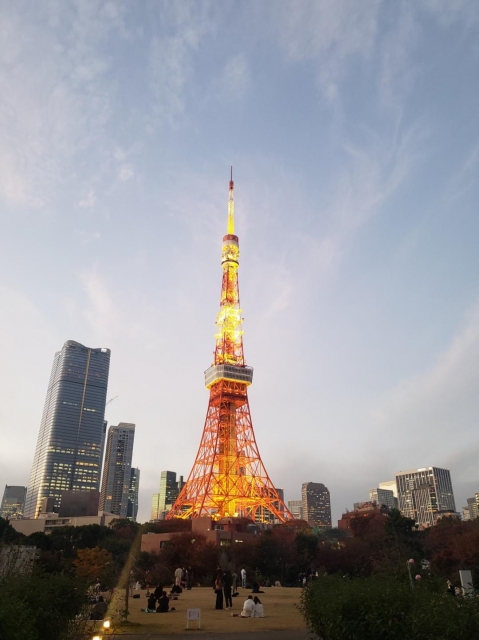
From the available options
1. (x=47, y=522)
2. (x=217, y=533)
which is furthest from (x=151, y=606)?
(x=47, y=522)

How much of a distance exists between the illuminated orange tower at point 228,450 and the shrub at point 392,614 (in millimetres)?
56584

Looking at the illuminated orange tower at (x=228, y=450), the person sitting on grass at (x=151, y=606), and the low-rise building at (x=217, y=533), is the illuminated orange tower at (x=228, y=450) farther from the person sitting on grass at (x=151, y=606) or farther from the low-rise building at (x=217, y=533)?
the person sitting on grass at (x=151, y=606)

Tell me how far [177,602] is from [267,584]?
61.0ft

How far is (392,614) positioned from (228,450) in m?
61.9

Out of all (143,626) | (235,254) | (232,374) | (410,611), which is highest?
(235,254)

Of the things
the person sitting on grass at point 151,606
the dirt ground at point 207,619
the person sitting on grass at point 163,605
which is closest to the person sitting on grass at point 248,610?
the dirt ground at point 207,619

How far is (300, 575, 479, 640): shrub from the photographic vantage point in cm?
762

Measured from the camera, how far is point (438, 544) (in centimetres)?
5572

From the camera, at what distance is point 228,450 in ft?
226

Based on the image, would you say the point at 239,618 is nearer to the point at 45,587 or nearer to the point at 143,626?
the point at 143,626

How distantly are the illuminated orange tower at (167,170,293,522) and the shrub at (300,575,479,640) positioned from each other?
5658cm

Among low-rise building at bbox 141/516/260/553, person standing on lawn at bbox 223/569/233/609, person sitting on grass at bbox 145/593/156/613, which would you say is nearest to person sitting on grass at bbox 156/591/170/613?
person sitting on grass at bbox 145/593/156/613

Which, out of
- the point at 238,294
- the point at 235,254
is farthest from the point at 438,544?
the point at 235,254

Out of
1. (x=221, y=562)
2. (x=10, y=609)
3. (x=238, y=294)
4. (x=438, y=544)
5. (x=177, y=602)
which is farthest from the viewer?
(x=238, y=294)
